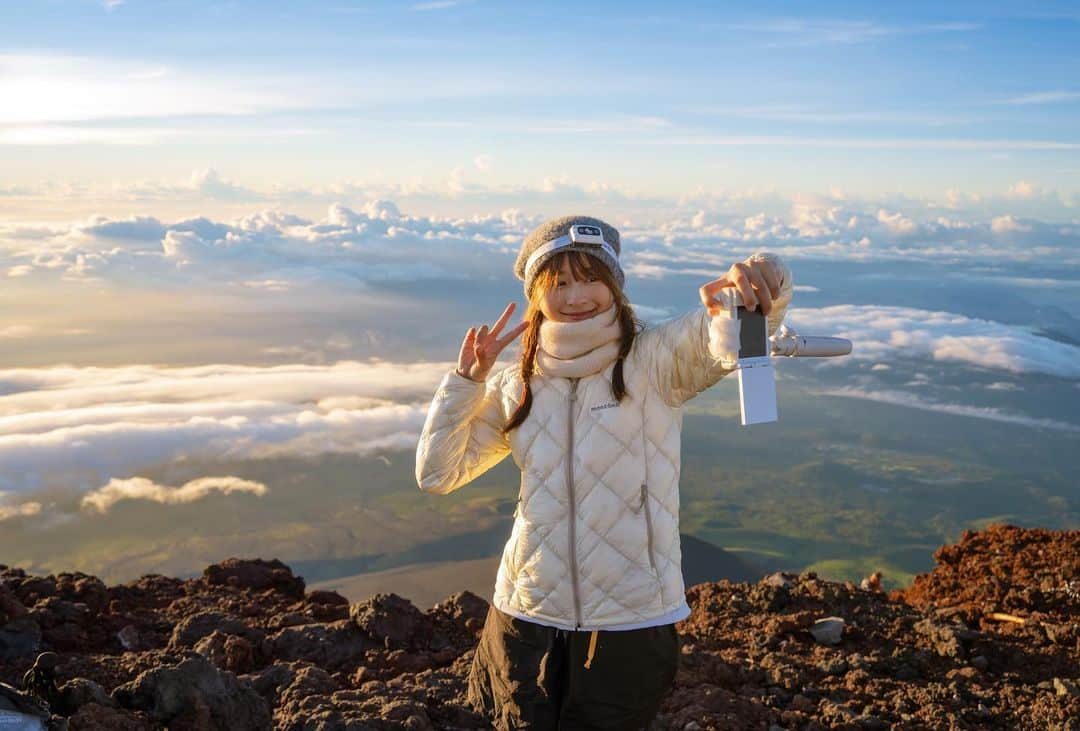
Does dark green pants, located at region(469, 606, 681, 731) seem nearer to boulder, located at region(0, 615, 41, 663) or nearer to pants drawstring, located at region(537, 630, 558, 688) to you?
pants drawstring, located at region(537, 630, 558, 688)

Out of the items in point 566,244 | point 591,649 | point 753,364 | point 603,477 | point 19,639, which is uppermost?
point 566,244

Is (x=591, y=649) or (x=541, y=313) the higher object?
(x=541, y=313)

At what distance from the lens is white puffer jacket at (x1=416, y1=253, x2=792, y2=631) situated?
3.13 metres

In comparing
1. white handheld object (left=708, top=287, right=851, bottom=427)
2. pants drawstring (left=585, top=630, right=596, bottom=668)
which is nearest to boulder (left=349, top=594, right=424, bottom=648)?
pants drawstring (left=585, top=630, right=596, bottom=668)

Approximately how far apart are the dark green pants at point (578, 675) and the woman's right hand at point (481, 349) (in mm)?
920

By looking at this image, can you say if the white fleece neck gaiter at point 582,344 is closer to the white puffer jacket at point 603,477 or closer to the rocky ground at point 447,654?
the white puffer jacket at point 603,477

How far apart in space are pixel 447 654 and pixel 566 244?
320 centimetres

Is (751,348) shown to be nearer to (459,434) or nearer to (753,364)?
(753,364)

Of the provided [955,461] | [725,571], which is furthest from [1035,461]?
[725,571]

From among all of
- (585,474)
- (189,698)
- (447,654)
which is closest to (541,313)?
(585,474)

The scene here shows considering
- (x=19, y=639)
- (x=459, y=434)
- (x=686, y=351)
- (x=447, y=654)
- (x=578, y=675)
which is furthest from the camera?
(x=447, y=654)

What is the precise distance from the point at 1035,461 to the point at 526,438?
3795 inches

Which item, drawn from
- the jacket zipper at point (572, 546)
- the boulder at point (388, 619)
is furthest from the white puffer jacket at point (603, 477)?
the boulder at point (388, 619)

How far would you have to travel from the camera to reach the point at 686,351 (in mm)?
3102
